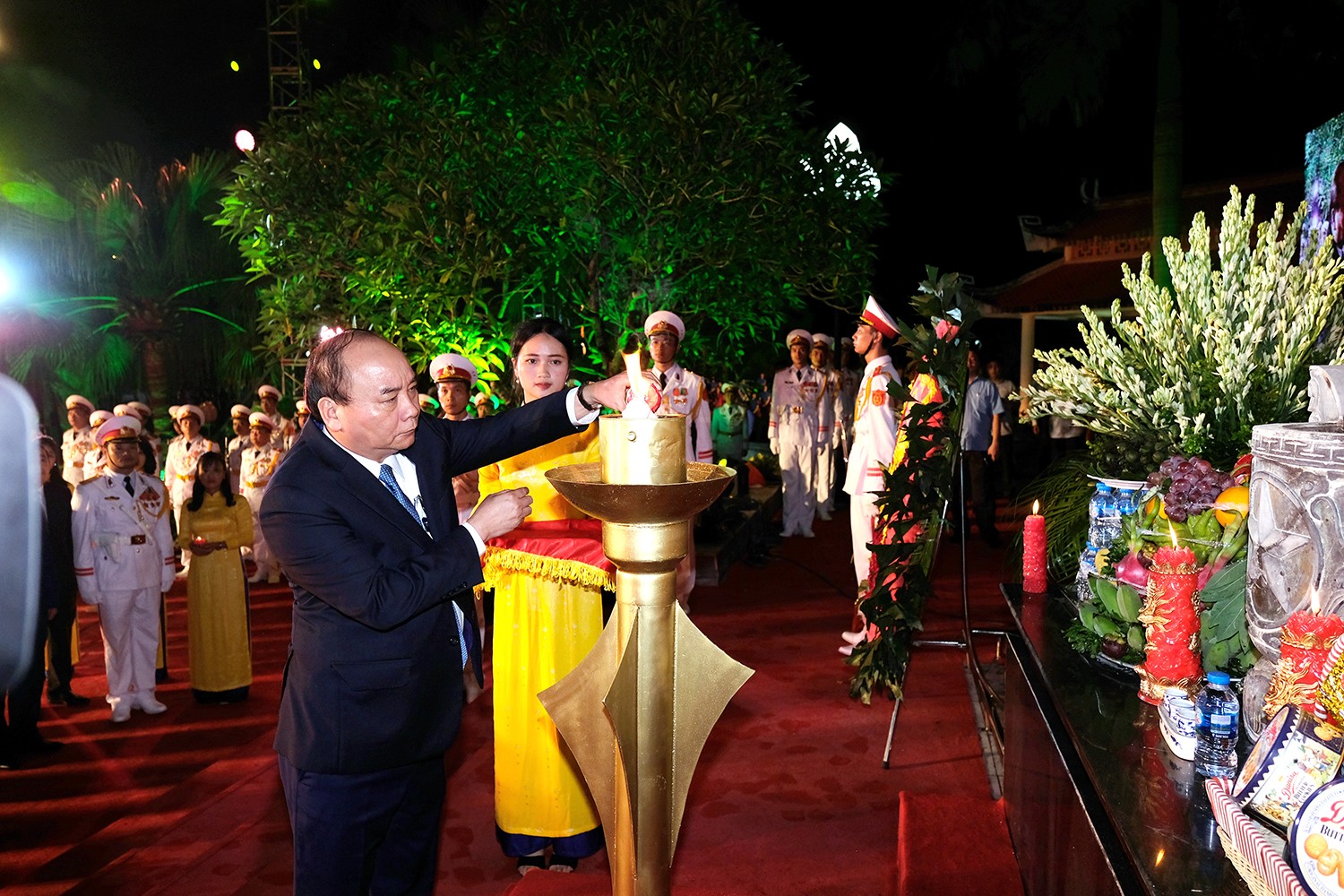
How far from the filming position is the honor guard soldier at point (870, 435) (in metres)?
5.75

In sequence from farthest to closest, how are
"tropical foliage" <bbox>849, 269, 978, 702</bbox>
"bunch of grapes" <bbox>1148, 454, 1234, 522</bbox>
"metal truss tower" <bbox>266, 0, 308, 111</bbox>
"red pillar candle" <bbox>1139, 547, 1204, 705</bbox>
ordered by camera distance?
"metal truss tower" <bbox>266, 0, 308, 111</bbox>, "tropical foliage" <bbox>849, 269, 978, 702</bbox>, "bunch of grapes" <bbox>1148, 454, 1234, 522</bbox>, "red pillar candle" <bbox>1139, 547, 1204, 705</bbox>

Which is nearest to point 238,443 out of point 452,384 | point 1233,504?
point 452,384

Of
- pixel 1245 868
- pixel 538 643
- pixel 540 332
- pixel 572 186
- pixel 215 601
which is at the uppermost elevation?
pixel 572 186

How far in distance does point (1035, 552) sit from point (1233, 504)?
38.4 inches

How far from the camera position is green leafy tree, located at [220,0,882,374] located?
5746 millimetres

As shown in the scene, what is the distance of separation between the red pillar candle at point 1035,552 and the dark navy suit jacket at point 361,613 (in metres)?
1.83

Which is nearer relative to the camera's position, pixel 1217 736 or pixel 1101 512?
pixel 1217 736

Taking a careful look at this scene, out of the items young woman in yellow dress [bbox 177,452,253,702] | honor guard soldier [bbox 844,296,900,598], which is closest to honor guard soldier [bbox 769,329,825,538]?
honor guard soldier [bbox 844,296,900,598]

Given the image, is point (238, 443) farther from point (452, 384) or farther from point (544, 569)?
point (544, 569)

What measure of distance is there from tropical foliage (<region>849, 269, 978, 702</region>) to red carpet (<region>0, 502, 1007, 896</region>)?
57 cm

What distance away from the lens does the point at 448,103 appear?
6059 millimetres

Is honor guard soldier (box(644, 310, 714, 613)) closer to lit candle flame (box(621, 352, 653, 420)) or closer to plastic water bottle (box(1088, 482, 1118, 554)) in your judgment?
plastic water bottle (box(1088, 482, 1118, 554))

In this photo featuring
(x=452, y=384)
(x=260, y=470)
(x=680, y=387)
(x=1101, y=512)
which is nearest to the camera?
(x=1101, y=512)

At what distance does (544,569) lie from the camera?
3.06 metres
